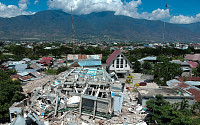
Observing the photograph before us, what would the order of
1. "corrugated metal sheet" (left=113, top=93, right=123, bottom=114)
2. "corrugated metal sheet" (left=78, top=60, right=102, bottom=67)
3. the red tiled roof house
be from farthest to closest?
"corrugated metal sheet" (left=78, top=60, right=102, bottom=67) → the red tiled roof house → "corrugated metal sheet" (left=113, top=93, right=123, bottom=114)

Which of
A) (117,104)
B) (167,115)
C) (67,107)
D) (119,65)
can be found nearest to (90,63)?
(119,65)

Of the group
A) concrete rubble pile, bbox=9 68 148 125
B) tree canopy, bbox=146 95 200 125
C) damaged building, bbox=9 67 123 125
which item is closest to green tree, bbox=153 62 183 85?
tree canopy, bbox=146 95 200 125

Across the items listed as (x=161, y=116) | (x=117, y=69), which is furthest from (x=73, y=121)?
(x=117, y=69)

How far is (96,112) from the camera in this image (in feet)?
35.0

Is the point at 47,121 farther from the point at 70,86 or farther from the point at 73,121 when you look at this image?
the point at 70,86

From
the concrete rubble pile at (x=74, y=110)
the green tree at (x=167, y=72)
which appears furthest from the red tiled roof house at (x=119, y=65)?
the concrete rubble pile at (x=74, y=110)

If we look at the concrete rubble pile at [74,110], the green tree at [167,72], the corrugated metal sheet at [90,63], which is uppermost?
the corrugated metal sheet at [90,63]

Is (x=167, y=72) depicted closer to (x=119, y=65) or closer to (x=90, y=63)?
(x=119, y=65)

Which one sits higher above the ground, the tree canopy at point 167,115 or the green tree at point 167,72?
the green tree at point 167,72

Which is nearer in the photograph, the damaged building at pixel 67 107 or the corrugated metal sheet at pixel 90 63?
the damaged building at pixel 67 107

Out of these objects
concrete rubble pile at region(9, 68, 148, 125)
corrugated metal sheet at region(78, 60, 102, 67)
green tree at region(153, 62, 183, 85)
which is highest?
corrugated metal sheet at region(78, 60, 102, 67)

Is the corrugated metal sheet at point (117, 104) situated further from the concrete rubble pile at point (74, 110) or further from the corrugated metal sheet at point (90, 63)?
the corrugated metal sheet at point (90, 63)

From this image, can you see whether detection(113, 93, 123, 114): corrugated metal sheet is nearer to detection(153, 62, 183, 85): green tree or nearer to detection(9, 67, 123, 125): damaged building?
detection(9, 67, 123, 125): damaged building

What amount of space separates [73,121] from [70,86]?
12.7 feet
